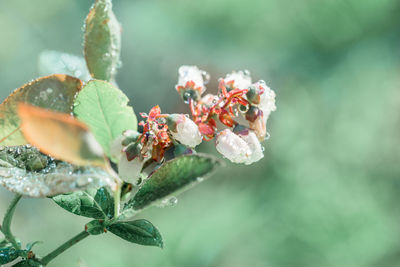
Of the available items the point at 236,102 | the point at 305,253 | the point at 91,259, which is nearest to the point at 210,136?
the point at 236,102

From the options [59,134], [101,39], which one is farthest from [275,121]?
[59,134]

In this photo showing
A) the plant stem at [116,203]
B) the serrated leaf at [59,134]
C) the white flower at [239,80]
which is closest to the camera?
the serrated leaf at [59,134]

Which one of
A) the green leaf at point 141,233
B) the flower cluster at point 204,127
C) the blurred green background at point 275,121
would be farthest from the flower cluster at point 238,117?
the blurred green background at point 275,121

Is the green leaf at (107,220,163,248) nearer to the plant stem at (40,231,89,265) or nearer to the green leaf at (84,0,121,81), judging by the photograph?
the plant stem at (40,231,89,265)

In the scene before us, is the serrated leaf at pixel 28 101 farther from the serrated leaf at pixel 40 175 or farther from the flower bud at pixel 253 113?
the flower bud at pixel 253 113

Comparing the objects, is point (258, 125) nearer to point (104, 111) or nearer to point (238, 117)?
point (238, 117)

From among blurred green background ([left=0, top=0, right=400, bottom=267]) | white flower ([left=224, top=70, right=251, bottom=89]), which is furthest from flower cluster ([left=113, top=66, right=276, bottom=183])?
blurred green background ([left=0, top=0, right=400, bottom=267])
